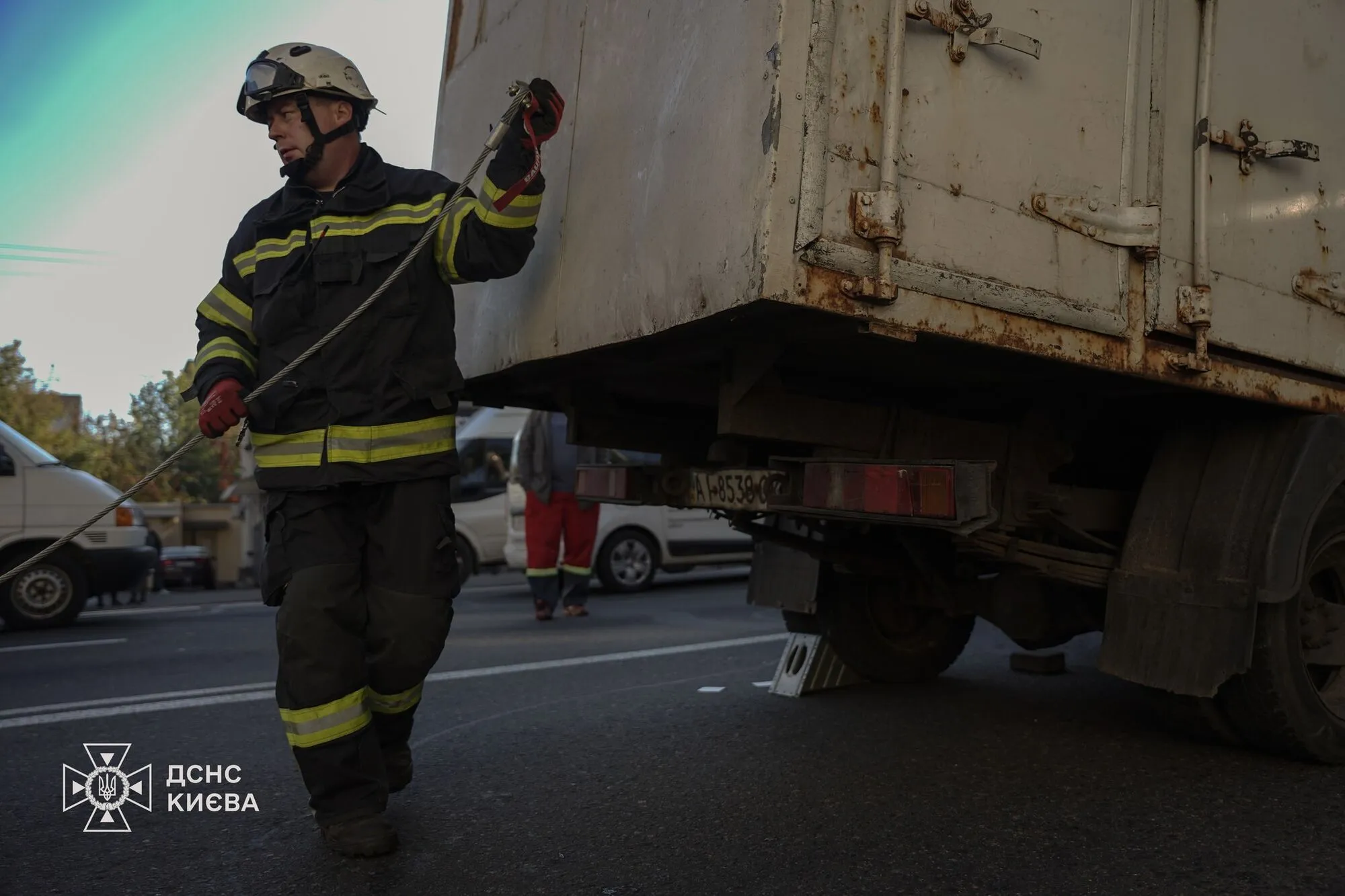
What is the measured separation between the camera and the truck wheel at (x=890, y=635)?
4.48 meters

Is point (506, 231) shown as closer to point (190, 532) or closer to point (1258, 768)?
point (1258, 768)

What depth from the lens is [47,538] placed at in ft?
27.1

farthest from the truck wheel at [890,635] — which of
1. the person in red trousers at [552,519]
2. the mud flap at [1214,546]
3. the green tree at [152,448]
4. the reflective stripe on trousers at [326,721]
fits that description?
the green tree at [152,448]

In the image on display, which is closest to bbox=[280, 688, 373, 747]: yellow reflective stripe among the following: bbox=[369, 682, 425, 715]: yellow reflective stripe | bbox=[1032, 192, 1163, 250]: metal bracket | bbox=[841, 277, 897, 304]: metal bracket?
bbox=[369, 682, 425, 715]: yellow reflective stripe

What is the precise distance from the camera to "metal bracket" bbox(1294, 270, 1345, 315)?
3.36 metres

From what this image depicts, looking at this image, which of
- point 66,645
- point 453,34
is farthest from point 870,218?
point 66,645

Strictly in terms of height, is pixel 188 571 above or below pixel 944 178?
below

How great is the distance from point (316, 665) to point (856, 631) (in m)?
2.36

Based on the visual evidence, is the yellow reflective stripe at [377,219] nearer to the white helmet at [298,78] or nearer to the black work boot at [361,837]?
the white helmet at [298,78]

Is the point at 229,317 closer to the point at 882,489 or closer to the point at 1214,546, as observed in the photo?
the point at 882,489

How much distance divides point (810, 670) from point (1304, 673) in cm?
176

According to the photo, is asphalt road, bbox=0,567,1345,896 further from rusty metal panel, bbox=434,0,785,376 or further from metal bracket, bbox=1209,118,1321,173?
metal bracket, bbox=1209,118,1321,173

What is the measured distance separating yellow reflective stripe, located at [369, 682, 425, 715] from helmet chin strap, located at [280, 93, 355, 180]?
1.37m

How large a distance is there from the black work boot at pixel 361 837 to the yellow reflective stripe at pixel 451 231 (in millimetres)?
1387
